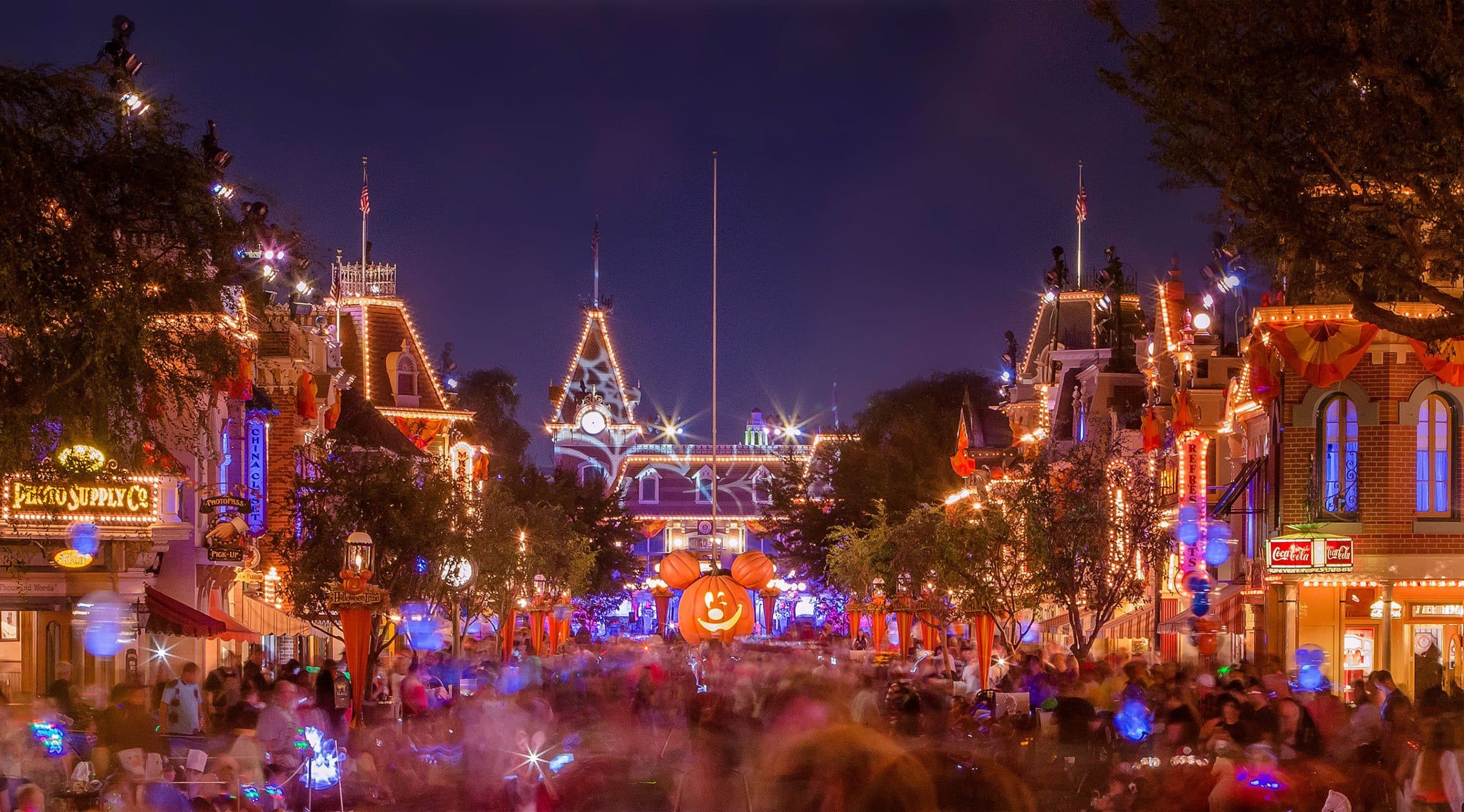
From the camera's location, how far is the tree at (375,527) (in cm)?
3444

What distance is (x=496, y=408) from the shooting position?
349ft

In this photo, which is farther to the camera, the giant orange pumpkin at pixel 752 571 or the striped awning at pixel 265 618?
the striped awning at pixel 265 618

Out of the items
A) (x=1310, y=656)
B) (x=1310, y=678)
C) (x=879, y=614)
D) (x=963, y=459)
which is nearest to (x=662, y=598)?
(x=879, y=614)

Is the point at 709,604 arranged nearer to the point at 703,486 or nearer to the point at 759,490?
the point at 703,486

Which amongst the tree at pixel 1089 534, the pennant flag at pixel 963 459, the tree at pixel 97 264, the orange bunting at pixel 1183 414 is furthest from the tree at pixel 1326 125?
the pennant flag at pixel 963 459

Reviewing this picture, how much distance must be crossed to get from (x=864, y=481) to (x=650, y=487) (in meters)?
50.9

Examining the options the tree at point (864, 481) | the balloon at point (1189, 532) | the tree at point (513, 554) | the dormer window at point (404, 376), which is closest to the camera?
the balloon at point (1189, 532)

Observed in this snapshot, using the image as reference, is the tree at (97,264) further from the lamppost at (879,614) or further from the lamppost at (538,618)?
the lamppost at (538,618)

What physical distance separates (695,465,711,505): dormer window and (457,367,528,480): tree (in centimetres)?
1785

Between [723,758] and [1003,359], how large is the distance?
5533 cm

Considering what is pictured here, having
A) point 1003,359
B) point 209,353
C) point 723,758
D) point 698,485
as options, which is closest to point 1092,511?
point 723,758

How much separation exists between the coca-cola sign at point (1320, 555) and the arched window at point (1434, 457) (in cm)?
232

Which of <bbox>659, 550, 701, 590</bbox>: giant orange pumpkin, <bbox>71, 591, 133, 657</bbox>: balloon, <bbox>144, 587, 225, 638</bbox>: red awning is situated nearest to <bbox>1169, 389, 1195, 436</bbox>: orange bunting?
<bbox>659, 550, 701, 590</bbox>: giant orange pumpkin

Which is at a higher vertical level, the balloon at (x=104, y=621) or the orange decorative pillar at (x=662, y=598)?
the balloon at (x=104, y=621)
